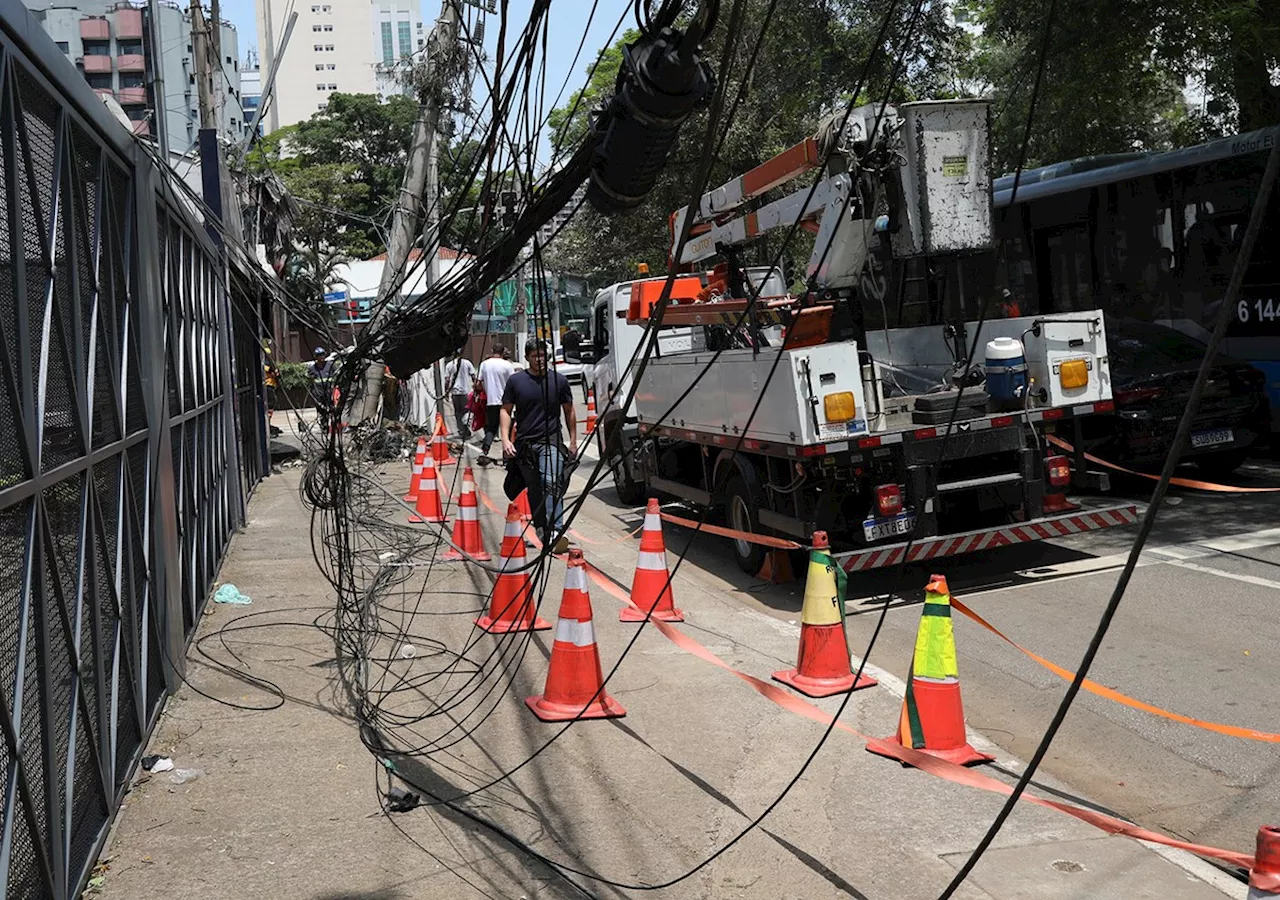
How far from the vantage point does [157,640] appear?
668 cm

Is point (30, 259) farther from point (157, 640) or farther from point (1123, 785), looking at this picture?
point (1123, 785)

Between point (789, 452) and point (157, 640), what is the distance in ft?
15.6

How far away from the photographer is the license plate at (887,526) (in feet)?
30.2

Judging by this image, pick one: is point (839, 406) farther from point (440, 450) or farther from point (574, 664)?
point (440, 450)

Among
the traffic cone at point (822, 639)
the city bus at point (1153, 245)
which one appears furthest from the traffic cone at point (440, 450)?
the traffic cone at point (822, 639)

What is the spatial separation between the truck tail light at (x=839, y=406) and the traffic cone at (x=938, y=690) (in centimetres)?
340

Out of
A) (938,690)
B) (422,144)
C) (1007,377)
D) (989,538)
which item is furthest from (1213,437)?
(422,144)

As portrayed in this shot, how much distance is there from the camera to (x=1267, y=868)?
268cm

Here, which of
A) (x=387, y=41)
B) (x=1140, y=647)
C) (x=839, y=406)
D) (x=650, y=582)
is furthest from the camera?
(x=387, y=41)

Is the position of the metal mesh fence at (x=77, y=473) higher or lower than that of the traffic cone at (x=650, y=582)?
higher

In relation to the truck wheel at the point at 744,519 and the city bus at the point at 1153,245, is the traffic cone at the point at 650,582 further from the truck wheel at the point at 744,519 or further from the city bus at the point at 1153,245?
the city bus at the point at 1153,245

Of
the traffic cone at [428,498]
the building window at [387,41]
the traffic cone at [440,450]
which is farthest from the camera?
the building window at [387,41]

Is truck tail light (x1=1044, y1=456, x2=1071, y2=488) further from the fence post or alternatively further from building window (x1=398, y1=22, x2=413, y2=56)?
building window (x1=398, y1=22, x2=413, y2=56)

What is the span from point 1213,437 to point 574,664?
334 inches
